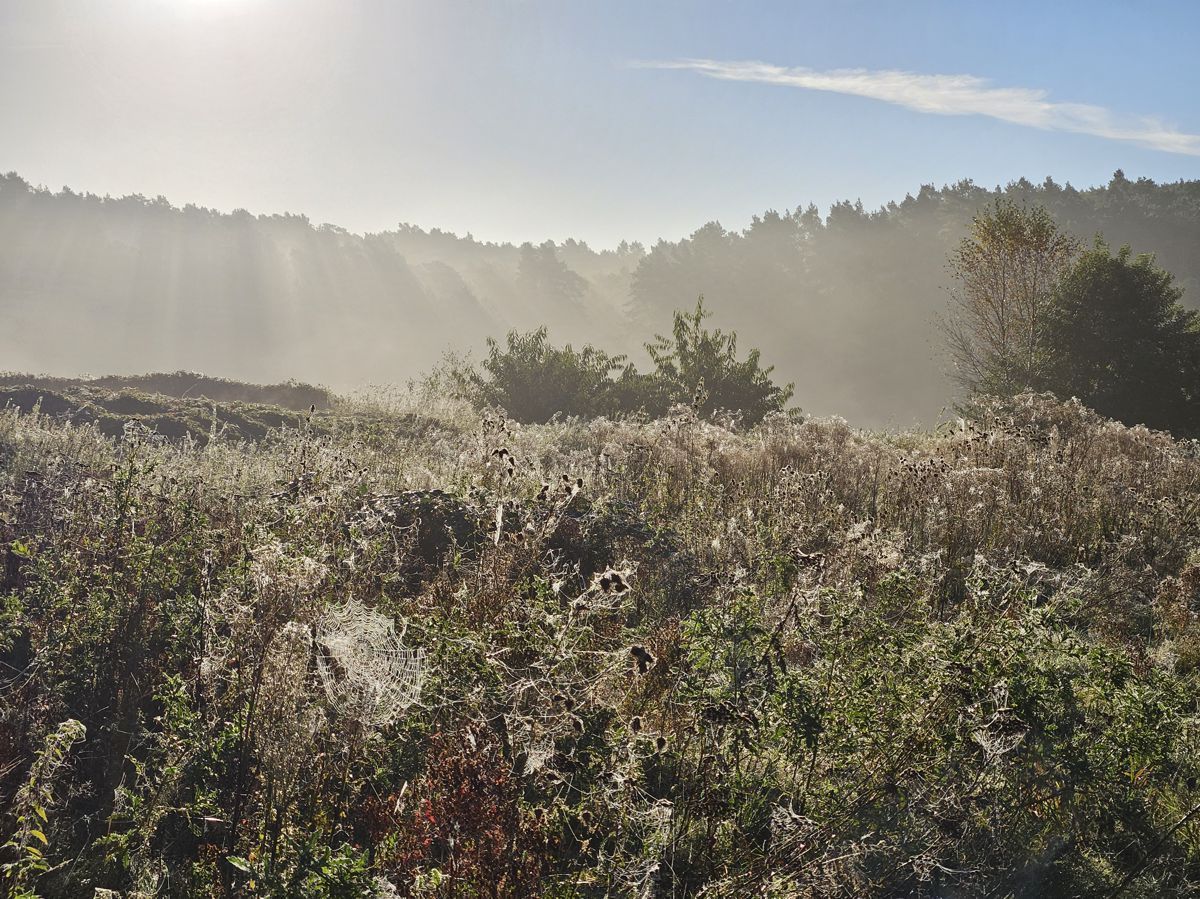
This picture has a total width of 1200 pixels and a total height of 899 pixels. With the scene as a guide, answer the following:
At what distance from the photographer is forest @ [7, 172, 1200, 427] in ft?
161

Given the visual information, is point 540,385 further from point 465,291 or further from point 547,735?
point 465,291

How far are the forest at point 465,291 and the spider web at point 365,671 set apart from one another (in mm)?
42340

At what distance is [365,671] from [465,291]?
2583 inches

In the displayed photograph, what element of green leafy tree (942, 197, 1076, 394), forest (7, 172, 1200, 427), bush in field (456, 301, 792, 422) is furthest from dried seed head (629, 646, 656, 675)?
forest (7, 172, 1200, 427)

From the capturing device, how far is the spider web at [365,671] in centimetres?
239

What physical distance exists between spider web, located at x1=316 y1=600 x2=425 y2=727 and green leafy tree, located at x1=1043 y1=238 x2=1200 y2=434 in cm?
1951

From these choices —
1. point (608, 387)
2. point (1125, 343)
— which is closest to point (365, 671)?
point (608, 387)

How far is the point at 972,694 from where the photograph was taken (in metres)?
2.79

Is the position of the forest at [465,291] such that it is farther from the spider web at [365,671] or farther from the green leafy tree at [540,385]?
the spider web at [365,671]

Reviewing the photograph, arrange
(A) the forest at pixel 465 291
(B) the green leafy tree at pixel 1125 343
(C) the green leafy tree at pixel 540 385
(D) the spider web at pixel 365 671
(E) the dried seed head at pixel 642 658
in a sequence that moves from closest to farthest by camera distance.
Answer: (E) the dried seed head at pixel 642 658 < (D) the spider web at pixel 365 671 < (B) the green leafy tree at pixel 1125 343 < (C) the green leafy tree at pixel 540 385 < (A) the forest at pixel 465 291

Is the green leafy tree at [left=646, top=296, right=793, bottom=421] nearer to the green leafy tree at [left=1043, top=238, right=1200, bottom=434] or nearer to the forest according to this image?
the green leafy tree at [left=1043, top=238, right=1200, bottom=434]

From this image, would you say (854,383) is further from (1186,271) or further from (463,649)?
(463,649)

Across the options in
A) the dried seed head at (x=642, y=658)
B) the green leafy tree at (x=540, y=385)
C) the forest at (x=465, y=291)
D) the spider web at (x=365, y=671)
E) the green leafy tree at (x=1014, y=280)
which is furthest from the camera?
the forest at (x=465, y=291)

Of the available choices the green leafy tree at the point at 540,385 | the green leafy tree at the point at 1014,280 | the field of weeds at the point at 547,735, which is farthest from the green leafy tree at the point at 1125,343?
the field of weeds at the point at 547,735
